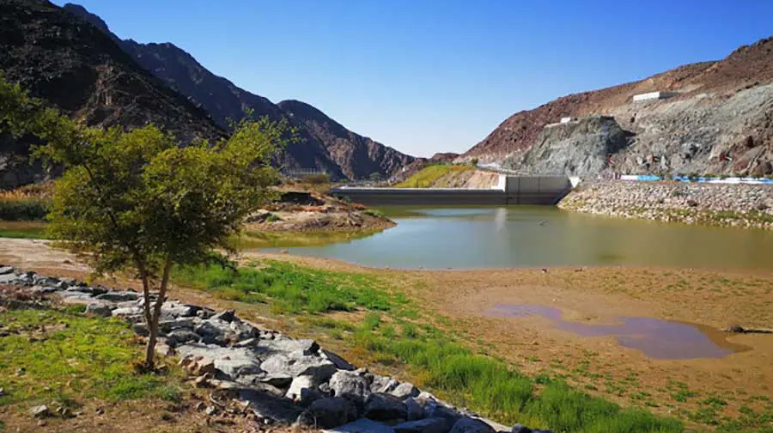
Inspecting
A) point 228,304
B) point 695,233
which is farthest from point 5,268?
point 695,233

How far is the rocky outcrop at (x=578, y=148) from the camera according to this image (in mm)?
83500

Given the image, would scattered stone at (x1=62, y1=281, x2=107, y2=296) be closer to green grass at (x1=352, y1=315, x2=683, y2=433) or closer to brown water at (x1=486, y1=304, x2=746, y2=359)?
green grass at (x1=352, y1=315, x2=683, y2=433)

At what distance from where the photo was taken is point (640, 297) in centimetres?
1923

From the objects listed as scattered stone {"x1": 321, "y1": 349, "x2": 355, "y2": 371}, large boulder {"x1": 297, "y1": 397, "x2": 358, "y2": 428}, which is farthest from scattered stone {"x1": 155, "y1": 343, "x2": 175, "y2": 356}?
large boulder {"x1": 297, "y1": 397, "x2": 358, "y2": 428}

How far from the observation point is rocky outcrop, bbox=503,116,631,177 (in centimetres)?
8350

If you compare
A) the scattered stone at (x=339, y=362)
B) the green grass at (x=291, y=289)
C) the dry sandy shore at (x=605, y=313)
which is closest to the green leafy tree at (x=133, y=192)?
the scattered stone at (x=339, y=362)

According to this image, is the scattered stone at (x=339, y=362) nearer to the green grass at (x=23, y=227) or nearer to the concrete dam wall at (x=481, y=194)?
the green grass at (x=23, y=227)

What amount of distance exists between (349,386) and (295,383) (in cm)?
72

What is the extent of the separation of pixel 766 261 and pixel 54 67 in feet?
240

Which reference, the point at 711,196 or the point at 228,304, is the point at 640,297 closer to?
the point at 228,304

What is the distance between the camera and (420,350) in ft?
36.7

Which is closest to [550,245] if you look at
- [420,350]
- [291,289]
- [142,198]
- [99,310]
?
[291,289]

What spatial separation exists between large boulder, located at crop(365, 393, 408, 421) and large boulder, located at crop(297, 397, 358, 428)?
216 mm

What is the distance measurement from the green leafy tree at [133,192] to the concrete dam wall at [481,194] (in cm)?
5977
